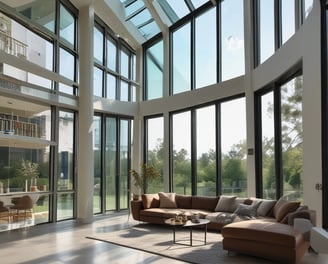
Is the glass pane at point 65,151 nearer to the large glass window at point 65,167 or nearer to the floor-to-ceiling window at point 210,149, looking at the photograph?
the large glass window at point 65,167

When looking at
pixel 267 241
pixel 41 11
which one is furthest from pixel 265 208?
pixel 41 11

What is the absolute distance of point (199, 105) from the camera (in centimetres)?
1100

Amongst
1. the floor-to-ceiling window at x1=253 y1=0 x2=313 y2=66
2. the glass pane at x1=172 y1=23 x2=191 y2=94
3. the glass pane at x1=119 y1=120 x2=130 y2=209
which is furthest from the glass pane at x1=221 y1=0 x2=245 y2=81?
the glass pane at x1=119 y1=120 x2=130 y2=209

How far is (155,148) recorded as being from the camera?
40.7 ft

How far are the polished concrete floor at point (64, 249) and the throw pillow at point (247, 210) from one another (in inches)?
72.5

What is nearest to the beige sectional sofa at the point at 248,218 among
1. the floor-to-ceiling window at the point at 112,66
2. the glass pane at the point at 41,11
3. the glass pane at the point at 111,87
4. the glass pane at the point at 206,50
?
the glass pane at the point at 206,50

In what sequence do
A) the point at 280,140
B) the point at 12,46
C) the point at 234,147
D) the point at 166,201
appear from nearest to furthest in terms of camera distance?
the point at 280,140 < the point at 12,46 < the point at 166,201 < the point at 234,147

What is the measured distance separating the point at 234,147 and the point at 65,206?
15.7ft

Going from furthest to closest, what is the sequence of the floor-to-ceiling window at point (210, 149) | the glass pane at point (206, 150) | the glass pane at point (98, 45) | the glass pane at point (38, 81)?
the glass pane at point (98, 45) < the glass pane at point (206, 150) < the floor-to-ceiling window at point (210, 149) < the glass pane at point (38, 81)

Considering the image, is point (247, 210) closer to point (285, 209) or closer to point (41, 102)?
point (285, 209)

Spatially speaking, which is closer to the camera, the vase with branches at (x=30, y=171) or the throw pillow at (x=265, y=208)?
the throw pillow at (x=265, y=208)

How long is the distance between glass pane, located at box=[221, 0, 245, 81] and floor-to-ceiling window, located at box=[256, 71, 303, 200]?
124cm

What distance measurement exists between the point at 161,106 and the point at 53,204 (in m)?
4.59

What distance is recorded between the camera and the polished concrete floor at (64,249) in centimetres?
566
